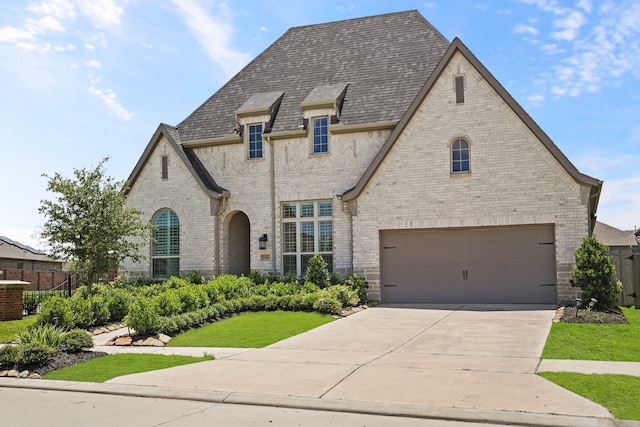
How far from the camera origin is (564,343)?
12211mm

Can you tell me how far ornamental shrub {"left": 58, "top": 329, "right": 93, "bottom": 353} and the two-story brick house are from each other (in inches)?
420

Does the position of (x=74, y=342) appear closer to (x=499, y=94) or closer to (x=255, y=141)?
(x=255, y=141)

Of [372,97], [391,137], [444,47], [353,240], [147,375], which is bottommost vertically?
[147,375]

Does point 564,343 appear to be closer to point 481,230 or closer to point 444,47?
point 481,230

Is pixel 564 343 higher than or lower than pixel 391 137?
lower

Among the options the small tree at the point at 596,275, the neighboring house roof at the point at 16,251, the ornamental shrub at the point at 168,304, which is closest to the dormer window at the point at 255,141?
the ornamental shrub at the point at 168,304

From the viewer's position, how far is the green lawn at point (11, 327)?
15306 millimetres

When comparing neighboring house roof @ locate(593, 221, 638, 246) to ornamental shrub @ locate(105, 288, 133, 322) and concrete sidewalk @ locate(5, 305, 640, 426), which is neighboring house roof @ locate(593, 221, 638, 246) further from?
ornamental shrub @ locate(105, 288, 133, 322)

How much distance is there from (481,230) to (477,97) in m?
4.41

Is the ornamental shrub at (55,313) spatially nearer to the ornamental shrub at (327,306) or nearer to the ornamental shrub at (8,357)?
the ornamental shrub at (8,357)

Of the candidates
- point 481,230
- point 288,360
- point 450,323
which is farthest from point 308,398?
point 481,230

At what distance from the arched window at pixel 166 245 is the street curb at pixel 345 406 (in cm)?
1462

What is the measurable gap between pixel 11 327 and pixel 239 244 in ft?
33.8

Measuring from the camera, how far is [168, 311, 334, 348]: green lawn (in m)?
13.7
